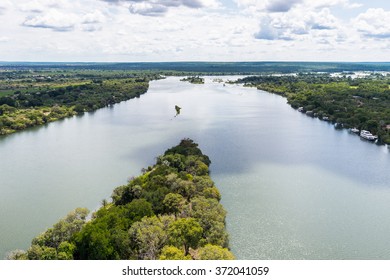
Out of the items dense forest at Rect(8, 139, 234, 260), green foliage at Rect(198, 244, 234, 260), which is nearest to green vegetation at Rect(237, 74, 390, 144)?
dense forest at Rect(8, 139, 234, 260)

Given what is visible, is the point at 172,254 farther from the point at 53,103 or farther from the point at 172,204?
the point at 53,103

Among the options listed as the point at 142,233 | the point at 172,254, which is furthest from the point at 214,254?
the point at 142,233

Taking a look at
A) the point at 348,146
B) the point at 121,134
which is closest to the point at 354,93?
the point at 348,146

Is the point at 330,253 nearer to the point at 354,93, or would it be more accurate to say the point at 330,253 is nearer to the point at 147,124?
the point at 147,124

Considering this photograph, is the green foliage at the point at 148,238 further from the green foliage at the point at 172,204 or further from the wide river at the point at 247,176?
the wide river at the point at 247,176

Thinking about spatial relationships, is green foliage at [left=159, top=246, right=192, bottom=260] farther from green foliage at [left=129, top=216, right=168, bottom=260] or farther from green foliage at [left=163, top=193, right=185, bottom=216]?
green foliage at [left=163, top=193, right=185, bottom=216]

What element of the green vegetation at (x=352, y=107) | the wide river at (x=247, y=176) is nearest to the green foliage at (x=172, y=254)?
the wide river at (x=247, y=176)
